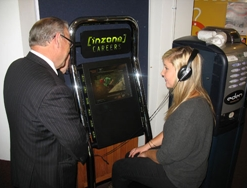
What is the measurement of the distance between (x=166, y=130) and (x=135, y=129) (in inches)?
21.8

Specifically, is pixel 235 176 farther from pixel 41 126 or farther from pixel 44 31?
pixel 44 31

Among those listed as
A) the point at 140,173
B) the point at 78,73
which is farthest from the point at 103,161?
the point at 78,73

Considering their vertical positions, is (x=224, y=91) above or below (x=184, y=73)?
below

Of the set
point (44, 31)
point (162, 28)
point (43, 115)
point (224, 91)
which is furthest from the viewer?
point (162, 28)

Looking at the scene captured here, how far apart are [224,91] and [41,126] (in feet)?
3.70

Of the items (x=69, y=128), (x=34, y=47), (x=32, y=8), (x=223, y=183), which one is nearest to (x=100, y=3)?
(x=32, y=8)

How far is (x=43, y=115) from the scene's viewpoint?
3.35 feet

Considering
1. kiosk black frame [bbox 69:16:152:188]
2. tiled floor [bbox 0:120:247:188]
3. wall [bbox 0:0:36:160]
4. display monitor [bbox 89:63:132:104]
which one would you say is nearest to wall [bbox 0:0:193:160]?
wall [bbox 0:0:36:160]

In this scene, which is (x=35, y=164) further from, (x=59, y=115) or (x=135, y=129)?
(x=135, y=129)

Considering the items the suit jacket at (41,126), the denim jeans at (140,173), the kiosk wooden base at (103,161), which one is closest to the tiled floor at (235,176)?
the kiosk wooden base at (103,161)

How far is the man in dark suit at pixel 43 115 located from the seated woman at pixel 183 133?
0.47 metres

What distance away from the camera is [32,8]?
1.52 m

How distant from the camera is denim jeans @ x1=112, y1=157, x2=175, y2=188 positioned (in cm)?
132

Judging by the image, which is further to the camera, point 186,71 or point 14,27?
point 14,27
